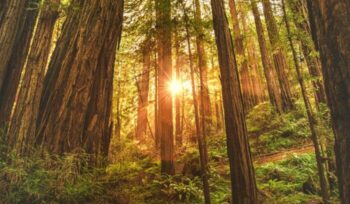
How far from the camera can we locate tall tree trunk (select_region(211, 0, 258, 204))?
4.83 metres

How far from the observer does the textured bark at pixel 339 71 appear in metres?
1.46

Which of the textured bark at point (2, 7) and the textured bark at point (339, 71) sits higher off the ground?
the textured bark at point (2, 7)

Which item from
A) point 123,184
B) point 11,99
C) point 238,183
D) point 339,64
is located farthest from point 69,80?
point 339,64

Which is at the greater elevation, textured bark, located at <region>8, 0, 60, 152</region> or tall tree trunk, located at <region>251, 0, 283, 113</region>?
tall tree trunk, located at <region>251, 0, 283, 113</region>

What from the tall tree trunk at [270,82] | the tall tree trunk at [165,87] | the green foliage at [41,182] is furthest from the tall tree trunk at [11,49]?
the tall tree trunk at [270,82]

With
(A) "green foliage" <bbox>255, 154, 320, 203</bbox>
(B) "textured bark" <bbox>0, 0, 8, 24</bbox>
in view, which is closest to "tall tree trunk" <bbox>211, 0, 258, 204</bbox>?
(A) "green foliage" <bbox>255, 154, 320, 203</bbox>

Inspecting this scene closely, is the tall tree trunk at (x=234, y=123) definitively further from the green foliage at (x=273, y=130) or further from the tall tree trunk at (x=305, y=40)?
the green foliage at (x=273, y=130)

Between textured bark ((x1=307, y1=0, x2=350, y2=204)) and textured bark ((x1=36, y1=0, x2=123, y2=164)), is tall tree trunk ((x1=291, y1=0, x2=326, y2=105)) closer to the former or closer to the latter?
textured bark ((x1=307, y1=0, x2=350, y2=204))

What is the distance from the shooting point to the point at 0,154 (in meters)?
4.99

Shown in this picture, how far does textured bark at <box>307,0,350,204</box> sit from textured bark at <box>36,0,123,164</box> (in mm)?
5150

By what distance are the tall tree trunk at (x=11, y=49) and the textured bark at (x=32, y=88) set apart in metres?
0.48

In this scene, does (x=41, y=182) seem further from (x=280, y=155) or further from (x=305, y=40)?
(x=280, y=155)

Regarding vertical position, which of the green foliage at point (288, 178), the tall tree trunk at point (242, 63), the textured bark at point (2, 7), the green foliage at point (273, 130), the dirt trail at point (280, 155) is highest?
the tall tree trunk at point (242, 63)

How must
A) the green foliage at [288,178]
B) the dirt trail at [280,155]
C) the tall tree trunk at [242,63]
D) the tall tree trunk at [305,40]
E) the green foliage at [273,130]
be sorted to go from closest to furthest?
the tall tree trunk at [305,40], the green foliage at [288,178], the dirt trail at [280,155], the green foliage at [273,130], the tall tree trunk at [242,63]
